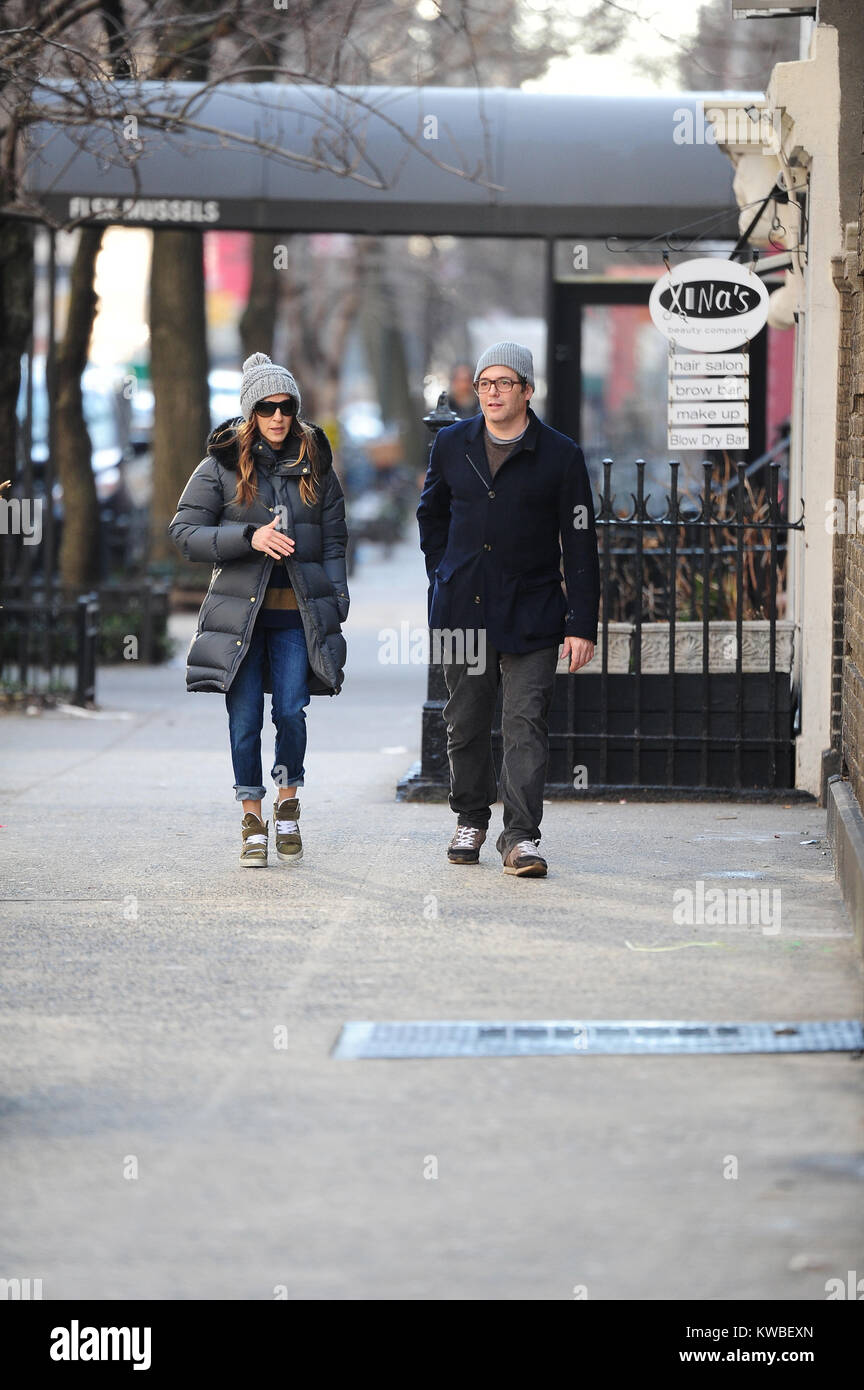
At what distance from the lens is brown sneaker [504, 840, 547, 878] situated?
7508 mm

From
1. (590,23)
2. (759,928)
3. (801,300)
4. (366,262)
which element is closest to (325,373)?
(366,262)

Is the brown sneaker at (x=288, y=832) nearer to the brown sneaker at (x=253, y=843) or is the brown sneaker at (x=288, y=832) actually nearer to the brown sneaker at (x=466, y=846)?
the brown sneaker at (x=253, y=843)

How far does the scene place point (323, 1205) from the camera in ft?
13.4

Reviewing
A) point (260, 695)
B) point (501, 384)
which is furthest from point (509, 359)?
point (260, 695)

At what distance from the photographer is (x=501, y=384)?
7414mm

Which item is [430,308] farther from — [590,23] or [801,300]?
[801,300]

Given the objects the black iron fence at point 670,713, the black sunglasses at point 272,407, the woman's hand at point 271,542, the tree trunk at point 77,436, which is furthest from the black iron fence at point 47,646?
the woman's hand at point 271,542

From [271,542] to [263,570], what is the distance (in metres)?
0.21

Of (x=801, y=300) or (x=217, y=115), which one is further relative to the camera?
(x=217, y=115)

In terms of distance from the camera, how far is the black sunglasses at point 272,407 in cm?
770

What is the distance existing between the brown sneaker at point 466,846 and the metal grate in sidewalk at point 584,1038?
2.36 meters
